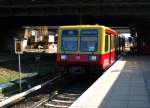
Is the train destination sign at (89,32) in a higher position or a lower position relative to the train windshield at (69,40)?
higher

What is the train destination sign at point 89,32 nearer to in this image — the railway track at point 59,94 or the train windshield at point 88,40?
the train windshield at point 88,40

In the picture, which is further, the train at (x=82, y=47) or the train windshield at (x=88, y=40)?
the train windshield at (x=88, y=40)

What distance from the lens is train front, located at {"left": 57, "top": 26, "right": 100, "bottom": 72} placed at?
22750 millimetres

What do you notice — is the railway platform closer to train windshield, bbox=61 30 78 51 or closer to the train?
the train

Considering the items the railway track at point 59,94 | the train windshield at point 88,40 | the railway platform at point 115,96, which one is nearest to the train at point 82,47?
the train windshield at point 88,40

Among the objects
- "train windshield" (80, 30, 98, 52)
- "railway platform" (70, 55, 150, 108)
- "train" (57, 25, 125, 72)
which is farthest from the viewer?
"train windshield" (80, 30, 98, 52)

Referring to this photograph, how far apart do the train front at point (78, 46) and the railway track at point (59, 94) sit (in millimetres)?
1241

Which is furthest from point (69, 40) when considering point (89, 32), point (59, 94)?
point (59, 94)

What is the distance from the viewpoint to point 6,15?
5122cm

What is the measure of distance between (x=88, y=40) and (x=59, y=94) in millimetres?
4325

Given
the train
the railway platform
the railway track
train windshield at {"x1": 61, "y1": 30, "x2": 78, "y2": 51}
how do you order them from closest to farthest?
the railway platform → the railway track → the train → train windshield at {"x1": 61, "y1": 30, "x2": 78, "y2": 51}

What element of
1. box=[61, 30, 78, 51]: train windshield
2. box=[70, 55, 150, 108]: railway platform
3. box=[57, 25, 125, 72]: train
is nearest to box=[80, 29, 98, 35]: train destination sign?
box=[57, 25, 125, 72]: train

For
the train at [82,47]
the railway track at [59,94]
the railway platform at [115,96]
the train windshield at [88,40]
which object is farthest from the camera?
the train windshield at [88,40]

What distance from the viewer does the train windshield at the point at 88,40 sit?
22828mm
